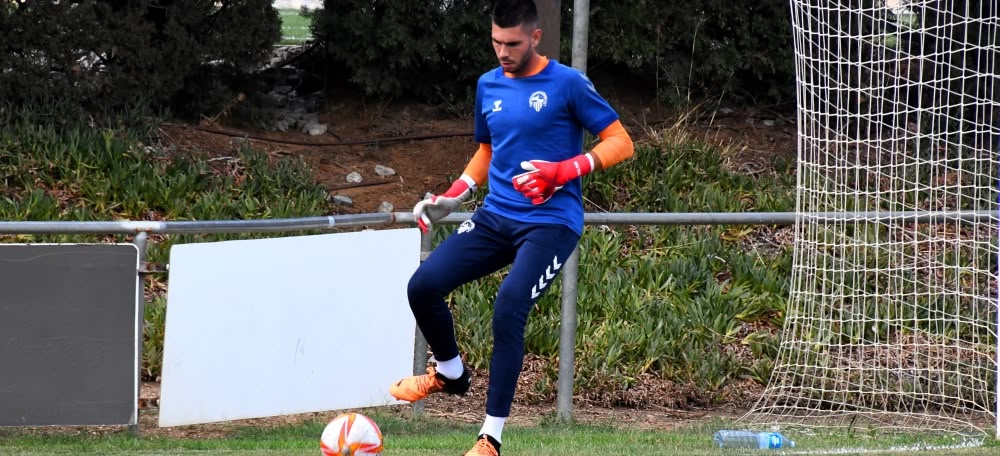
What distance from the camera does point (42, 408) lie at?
254 inches

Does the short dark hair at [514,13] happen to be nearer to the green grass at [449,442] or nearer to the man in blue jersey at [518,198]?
the man in blue jersey at [518,198]

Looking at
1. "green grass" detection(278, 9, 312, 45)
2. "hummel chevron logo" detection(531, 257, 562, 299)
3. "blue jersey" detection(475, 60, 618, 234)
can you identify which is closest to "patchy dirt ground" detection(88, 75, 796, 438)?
"green grass" detection(278, 9, 312, 45)

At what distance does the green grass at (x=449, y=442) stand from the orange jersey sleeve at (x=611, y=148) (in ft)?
4.68

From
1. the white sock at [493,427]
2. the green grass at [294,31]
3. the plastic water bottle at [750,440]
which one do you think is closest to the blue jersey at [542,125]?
the white sock at [493,427]

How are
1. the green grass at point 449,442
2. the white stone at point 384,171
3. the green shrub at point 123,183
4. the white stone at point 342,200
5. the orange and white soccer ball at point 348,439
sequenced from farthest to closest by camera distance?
the white stone at point 384,171, the white stone at point 342,200, the green shrub at point 123,183, the green grass at point 449,442, the orange and white soccer ball at point 348,439

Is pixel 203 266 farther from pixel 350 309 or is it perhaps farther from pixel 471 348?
pixel 471 348

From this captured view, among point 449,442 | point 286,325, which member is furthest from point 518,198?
point 286,325

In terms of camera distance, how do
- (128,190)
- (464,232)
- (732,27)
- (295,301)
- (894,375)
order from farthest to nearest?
(732,27) → (128,190) → (894,375) → (295,301) → (464,232)

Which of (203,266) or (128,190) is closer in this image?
(203,266)

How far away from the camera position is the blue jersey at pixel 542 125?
17.0 feet

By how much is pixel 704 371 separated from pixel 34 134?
609cm

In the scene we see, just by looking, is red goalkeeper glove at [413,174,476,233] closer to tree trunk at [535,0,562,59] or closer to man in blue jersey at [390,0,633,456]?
man in blue jersey at [390,0,633,456]

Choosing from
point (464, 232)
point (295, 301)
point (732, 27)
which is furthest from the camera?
point (732, 27)

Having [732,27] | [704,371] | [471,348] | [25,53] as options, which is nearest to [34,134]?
[25,53]
